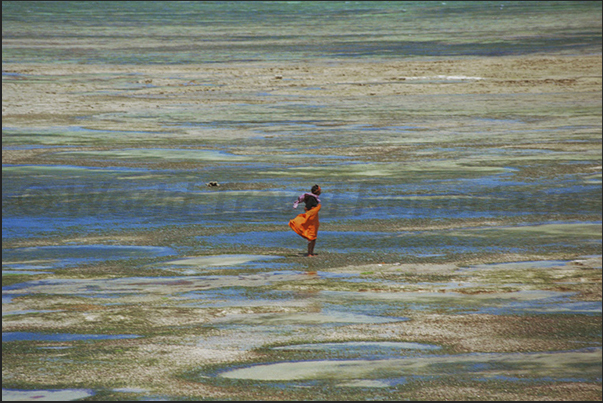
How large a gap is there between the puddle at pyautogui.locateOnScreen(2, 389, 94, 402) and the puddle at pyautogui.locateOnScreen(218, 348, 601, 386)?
1308 mm

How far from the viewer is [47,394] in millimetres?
8672

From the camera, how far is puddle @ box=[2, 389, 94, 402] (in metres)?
8.58

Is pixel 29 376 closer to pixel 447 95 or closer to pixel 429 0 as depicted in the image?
pixel 447 95

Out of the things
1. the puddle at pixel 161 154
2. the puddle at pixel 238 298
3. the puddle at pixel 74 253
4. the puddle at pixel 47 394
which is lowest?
the puddle at pixel 47 394

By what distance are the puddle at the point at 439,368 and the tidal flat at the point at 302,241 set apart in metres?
0.03

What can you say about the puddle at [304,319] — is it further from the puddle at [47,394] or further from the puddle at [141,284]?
the puddle at [47,394]

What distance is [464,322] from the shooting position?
10820mm

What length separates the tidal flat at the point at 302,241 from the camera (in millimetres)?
9367

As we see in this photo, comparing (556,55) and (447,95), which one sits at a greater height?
(556,55)

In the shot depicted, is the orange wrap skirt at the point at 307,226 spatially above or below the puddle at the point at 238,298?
above

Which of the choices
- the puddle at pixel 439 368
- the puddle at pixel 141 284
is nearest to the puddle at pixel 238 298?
the puddle at pixel 141 284

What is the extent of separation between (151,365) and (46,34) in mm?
66163

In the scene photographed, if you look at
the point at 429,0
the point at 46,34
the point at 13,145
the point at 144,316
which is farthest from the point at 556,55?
the point at 429,0

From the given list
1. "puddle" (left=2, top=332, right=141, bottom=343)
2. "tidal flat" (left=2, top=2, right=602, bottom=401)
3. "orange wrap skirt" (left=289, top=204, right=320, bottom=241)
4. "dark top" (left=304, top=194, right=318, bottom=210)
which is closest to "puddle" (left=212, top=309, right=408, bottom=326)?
"tidal flat" (left=2, top=2, right=602, bottom=401)
